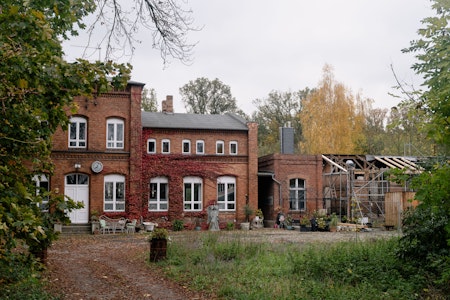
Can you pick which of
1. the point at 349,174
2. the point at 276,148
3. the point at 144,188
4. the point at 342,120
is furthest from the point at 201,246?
the point at 276,148

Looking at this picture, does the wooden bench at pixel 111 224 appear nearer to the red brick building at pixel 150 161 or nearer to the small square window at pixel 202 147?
the red brick building at pixel 150 161

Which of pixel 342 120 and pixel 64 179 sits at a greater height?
pixel 342 120

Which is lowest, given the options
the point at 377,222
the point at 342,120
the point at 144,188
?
the point at 377,222

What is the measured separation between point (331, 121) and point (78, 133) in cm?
2449

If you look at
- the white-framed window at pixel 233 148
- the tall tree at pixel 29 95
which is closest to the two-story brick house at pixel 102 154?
the white-framed window at pixel 233 148

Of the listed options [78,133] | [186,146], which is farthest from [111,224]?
[186,146]

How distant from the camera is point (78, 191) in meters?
27.2

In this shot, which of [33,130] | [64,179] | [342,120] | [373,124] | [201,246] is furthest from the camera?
[373,124]

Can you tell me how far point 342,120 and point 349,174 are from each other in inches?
551

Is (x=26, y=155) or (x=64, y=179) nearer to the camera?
(x=26, y=155)

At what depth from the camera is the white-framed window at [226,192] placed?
30572 mm

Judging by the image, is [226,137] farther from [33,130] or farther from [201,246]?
[33,130]

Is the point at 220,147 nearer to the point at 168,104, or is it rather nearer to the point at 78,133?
the point at 168,104

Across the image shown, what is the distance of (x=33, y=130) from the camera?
6.73 m
